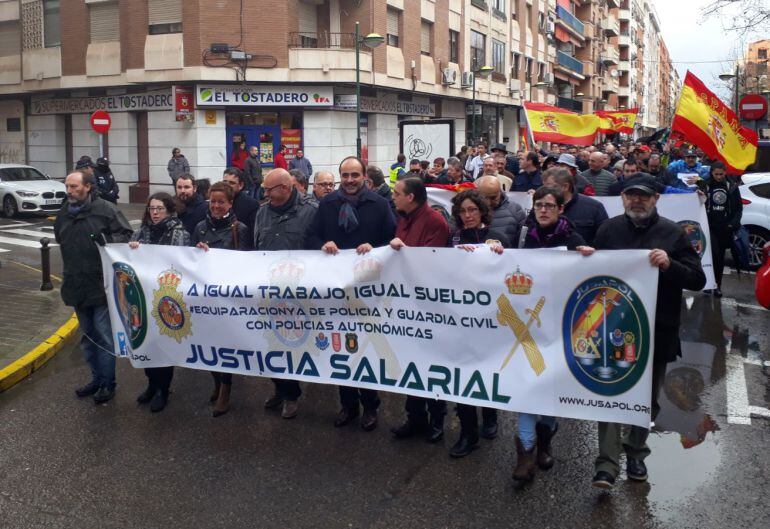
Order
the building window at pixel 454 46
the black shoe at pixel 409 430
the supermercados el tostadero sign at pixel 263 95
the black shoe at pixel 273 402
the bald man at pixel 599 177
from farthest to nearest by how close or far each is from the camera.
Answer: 1. the building window at pixel 454 46
2. the supermercados el tostadero sign at pixel 263 95
3. the bald man at pixel 599 177
4. the black shoe at pixel 273 402
5. the black shoe at pixel 409 430

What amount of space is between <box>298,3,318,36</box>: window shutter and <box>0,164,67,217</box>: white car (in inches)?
374

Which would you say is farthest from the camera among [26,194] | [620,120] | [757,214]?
[620,120]

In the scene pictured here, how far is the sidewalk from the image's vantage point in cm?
721

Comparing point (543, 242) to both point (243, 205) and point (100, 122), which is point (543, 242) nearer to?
point (243, 205)

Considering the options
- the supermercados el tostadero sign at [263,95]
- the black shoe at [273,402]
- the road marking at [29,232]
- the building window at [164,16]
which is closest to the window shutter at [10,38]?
the building window at [164,16]

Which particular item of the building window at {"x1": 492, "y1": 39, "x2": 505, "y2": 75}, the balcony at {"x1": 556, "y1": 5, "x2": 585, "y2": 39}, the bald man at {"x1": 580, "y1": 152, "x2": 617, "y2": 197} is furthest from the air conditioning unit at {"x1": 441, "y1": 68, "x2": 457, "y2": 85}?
the balcony at {"x1": 556, "y1": 5, "x2": 585, "y2": 39}

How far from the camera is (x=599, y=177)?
35.7ft

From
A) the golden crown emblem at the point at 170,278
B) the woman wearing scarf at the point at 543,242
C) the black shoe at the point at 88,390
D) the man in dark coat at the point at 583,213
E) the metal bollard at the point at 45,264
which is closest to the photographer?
the woman wearing scarf at the point at 543,242

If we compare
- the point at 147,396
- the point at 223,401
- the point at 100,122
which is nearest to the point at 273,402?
the point at 223,401

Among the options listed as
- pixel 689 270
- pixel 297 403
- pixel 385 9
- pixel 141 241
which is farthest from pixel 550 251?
pixel 385 9

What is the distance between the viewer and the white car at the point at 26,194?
2066 centimetres

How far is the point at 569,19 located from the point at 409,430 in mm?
55281

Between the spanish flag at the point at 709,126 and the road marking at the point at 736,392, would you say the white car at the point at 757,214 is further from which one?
the road marking at the point at 736,392

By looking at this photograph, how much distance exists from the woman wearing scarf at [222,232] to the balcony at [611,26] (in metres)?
73.4
